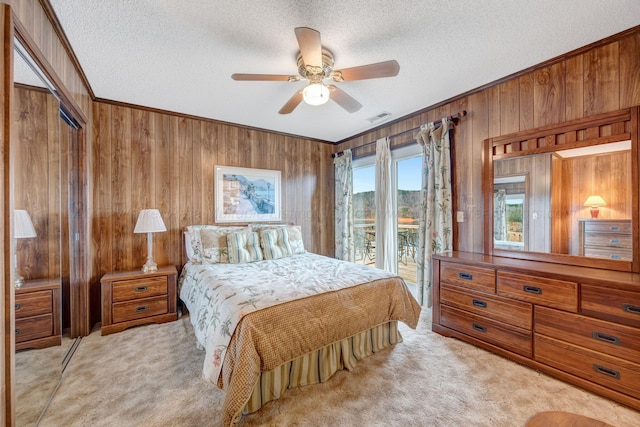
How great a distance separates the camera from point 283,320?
5.79 feet

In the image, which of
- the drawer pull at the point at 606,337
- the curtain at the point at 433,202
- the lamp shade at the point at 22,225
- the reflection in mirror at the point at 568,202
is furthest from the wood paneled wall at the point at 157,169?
the drawer pull at the point at 606,337

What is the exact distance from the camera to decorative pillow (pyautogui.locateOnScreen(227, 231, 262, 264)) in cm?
314

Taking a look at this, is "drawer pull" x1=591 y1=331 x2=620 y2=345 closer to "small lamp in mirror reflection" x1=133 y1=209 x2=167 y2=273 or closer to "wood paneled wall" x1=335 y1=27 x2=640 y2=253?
"wood paneled wall" x1=335 y1=27 x2=640 y2=253

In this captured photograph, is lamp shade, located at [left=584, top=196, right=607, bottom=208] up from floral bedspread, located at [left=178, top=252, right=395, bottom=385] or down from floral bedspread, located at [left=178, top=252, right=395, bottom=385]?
up

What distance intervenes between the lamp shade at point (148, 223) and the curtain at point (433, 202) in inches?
124

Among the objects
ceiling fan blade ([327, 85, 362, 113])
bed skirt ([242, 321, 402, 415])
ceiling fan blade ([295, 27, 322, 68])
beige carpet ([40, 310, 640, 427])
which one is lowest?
beige carpet ([40, 310, 640, 427])

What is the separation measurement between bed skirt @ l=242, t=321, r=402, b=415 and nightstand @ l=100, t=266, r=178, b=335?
1.86 m

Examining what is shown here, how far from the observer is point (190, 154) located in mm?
3584

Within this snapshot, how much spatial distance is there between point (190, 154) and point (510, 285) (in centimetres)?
390

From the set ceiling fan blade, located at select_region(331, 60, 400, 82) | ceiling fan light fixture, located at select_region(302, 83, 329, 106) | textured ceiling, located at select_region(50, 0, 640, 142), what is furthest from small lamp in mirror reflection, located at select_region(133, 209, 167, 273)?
ceiling fan blade, located at select_region(331, 60, 400, 82)

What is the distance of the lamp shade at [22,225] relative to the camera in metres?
1.45

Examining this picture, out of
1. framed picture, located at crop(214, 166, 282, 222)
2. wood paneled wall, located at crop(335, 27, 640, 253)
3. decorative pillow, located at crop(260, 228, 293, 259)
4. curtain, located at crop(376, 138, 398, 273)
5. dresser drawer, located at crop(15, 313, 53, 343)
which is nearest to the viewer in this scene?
dresser drawer, located at crop(15, 313, 53, 343)

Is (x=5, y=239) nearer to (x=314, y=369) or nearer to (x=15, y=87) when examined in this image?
(x=15, y=87)

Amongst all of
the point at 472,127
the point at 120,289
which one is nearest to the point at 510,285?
the point at 472,127
